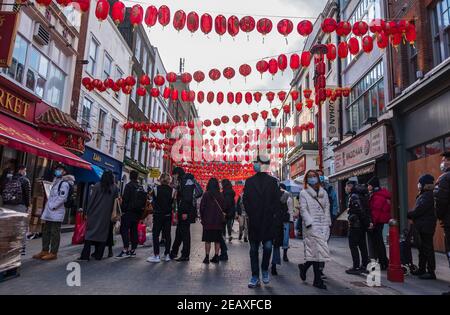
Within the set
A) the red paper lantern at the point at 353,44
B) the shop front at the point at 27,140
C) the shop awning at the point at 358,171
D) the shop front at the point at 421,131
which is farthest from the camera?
the shop awning at the point at 358,171

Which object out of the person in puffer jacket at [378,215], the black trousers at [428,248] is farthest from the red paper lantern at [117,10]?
the black trousers at [428,248]

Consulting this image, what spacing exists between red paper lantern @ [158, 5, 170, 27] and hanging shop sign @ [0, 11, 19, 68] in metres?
4.19

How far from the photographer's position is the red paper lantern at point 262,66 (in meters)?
11.4

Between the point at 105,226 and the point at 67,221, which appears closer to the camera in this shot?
the point at 105,226

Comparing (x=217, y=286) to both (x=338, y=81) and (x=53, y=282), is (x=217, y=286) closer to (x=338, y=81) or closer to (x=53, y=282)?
(x=53, y=282)

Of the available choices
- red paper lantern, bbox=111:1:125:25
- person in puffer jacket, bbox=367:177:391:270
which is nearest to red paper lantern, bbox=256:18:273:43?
red paper lantern, bbox=111:1:125:25

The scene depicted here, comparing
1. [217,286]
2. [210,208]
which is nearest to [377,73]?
[210,208]

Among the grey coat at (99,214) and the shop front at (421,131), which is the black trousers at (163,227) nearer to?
the grey coat at (99,214)

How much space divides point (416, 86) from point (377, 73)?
A: 438 centimetres

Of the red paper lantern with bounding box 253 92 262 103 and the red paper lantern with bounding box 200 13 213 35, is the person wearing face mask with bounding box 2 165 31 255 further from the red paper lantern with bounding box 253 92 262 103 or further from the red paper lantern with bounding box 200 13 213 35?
the red paper lantern with bounding box 253 92 262 103

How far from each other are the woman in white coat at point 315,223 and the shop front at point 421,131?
21.2ft

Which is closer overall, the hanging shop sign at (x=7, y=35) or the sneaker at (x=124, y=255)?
the sneaker at (x=124, y=255)

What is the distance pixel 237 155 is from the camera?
27750mm

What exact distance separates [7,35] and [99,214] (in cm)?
603
